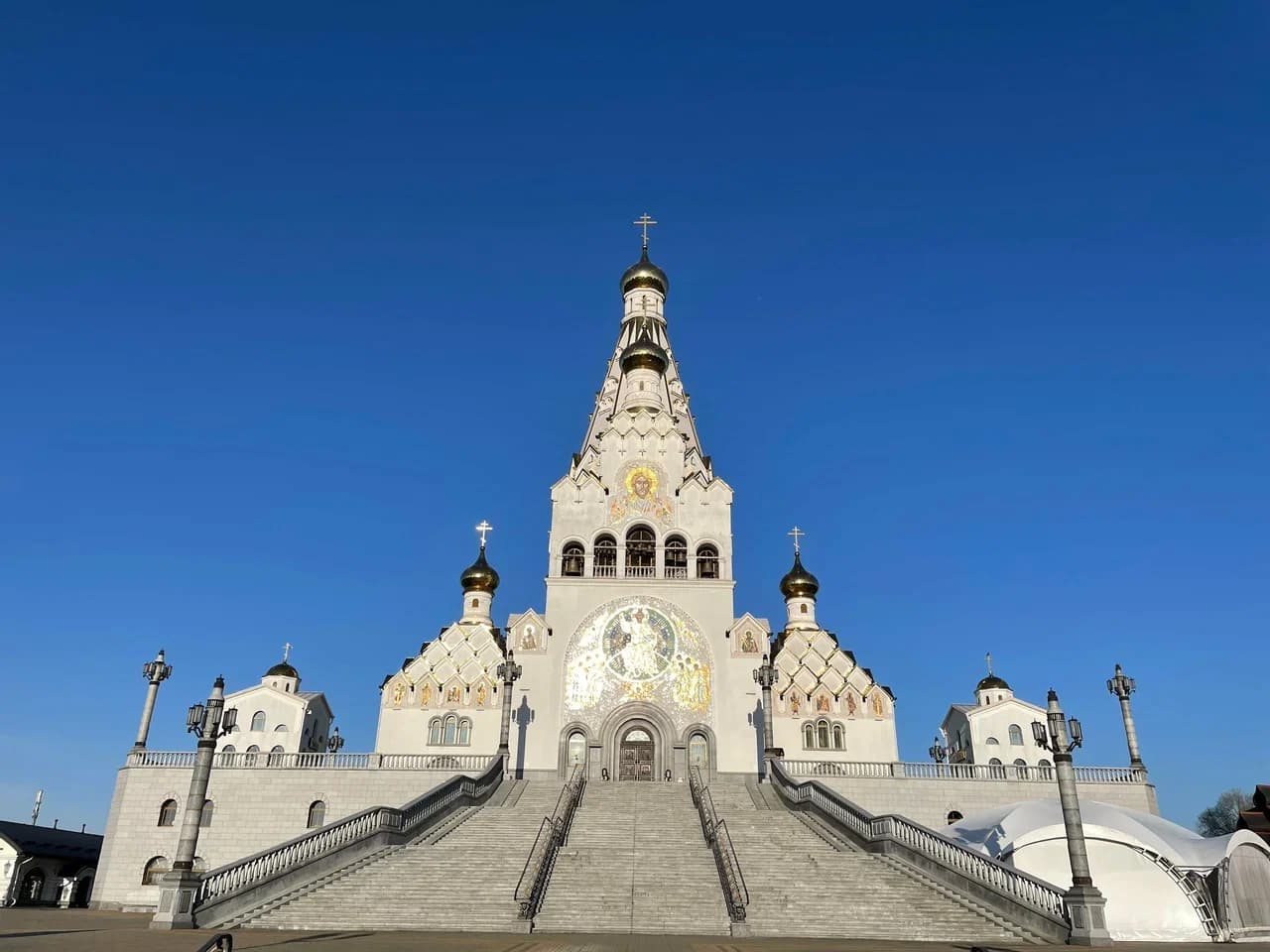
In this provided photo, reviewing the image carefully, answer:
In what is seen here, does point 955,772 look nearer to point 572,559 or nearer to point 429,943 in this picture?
point 572,559

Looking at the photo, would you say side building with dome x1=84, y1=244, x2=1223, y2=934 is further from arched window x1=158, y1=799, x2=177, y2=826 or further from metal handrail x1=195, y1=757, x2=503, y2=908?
metal handrail x1=195, y1=757, x2=503, y2=908

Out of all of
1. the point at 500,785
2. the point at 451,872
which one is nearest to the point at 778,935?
the point at 451,872

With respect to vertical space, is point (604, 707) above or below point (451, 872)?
above

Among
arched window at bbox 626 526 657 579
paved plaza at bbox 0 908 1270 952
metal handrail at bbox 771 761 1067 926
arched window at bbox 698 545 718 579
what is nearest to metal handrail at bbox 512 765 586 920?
paved plaza at bbox 0 908 1270 952

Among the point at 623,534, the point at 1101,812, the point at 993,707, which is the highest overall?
the point at 623,534

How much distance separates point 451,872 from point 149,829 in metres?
17.7

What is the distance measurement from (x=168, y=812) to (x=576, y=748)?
14315 mm

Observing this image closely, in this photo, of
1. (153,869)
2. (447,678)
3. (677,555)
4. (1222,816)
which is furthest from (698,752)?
(1222,816)

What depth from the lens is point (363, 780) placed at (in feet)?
101

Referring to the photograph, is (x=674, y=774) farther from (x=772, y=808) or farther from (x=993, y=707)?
(x=993, y=707)

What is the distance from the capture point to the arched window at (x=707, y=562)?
117 feet

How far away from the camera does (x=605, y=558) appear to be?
36.0 metres

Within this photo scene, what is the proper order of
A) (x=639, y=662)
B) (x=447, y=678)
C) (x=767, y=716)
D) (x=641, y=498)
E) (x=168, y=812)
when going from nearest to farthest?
(x=168, y=812) → (x=767, y=716) → (x=639, y=662) → (x=641, y=498) → (x=447, y=678)

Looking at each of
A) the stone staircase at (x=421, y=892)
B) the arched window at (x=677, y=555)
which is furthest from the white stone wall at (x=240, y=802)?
the arched window at (x=677, y=555)
